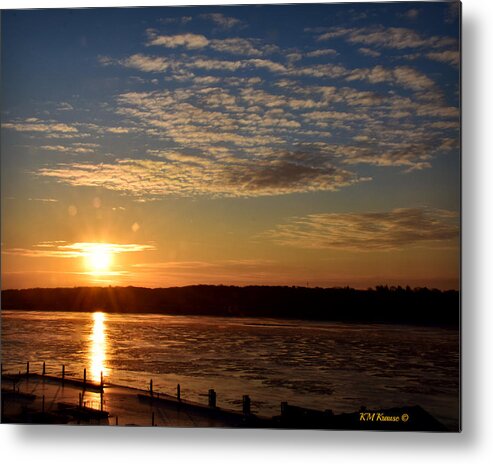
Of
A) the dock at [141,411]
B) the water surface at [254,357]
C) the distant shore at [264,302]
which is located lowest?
the dock at [141,411]

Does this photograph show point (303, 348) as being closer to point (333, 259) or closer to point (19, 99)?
point (333, 259)

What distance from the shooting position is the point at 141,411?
11.2 feet

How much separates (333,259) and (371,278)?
18 cm

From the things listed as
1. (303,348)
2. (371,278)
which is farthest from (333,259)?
(303,348)

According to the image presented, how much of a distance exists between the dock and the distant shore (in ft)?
1.02

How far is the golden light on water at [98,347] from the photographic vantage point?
11.4ft

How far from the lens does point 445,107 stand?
131 inches

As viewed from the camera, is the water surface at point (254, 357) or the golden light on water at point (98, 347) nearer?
the water surface at point (254, 357)

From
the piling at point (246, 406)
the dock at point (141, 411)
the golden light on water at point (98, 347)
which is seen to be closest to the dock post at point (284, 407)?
the dock at point (141, 411)

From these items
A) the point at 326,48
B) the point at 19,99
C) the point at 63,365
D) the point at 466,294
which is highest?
the point at 326,48

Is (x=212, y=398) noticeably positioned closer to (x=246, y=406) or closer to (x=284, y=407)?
(x=246, y=406)
